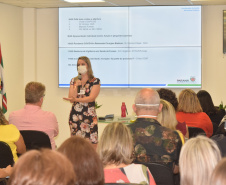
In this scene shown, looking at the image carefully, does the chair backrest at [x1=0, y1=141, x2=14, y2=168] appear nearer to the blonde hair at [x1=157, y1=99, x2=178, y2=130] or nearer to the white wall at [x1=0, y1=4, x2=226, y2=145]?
the blonde hair at [x1=157, y1=99, x2=178, y2=130]

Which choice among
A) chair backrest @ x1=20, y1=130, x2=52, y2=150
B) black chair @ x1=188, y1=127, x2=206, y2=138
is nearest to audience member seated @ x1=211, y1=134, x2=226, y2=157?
black chair @ x1=188, y1=127, x2=206, y2=138

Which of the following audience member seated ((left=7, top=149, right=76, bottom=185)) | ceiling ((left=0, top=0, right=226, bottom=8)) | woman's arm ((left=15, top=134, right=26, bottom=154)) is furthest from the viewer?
ceiling ((left=0, top=0, right=226, bottom=8))

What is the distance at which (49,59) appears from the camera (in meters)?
8.77

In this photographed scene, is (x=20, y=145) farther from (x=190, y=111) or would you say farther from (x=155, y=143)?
(x=190, y=111)

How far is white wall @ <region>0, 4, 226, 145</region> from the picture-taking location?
827 centimetres

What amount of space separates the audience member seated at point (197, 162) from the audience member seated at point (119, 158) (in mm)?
520

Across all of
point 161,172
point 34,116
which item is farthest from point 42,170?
point 34,116

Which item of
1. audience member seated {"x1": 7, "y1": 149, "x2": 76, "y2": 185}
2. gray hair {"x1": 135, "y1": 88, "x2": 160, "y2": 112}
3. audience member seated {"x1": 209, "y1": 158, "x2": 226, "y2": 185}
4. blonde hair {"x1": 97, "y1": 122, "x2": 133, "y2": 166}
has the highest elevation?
gray hair {"x1": 135, "y1": 88, "x2": 160, "y2": 112}

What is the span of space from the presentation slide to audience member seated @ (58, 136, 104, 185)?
6361 mm

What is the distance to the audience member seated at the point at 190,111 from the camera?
5254mm

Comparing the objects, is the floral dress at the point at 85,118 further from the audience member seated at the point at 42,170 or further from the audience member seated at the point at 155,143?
the audience member seated at the point at 42,170

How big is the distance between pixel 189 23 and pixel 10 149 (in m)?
5.28

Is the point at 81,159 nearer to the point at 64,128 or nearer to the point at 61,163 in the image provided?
the point at 61,163

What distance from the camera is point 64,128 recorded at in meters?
8.85
